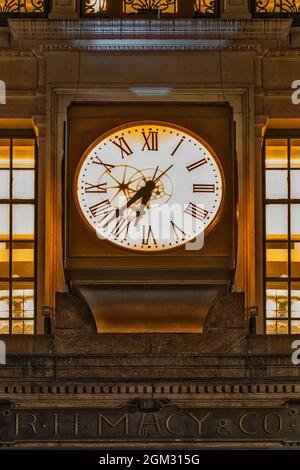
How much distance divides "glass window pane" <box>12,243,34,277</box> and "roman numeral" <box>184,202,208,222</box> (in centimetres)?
244

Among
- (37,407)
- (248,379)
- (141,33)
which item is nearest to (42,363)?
(37,407)

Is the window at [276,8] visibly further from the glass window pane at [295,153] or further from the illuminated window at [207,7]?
the glass window pane at [295,153]

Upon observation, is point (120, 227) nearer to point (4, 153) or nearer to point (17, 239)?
point (17, 239)

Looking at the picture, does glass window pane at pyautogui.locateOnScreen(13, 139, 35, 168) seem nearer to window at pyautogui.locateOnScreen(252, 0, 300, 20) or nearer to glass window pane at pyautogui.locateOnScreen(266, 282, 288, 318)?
window at pyautogui.locateOnScreen(252, 0, 300, 20)

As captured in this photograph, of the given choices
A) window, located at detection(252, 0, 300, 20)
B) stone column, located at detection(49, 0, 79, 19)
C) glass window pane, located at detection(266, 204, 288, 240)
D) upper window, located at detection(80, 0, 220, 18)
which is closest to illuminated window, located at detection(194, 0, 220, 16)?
upper window, located at detection(80, 0, 220, 18)

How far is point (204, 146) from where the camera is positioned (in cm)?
2855

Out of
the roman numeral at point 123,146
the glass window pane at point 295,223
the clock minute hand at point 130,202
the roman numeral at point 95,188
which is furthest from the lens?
the glass window pane at point 295,223

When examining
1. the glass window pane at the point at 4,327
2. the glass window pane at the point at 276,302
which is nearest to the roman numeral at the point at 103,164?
the glass window pane at the point at 4,327

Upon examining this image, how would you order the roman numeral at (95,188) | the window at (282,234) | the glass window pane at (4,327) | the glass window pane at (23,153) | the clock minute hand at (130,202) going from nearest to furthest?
the clock minute hand at (130,202)
the roman numeral at (95,188)
the glass window pane at (4,327)
the window at (282,234)
the glass window pane at (23,153)

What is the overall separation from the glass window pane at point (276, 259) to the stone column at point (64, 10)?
3.94 m

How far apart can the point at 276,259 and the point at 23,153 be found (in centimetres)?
361

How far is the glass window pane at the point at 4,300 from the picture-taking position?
29.6 metres

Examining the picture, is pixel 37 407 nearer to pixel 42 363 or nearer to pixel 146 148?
pixel 42 363

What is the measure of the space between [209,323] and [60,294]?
75.9 inches
